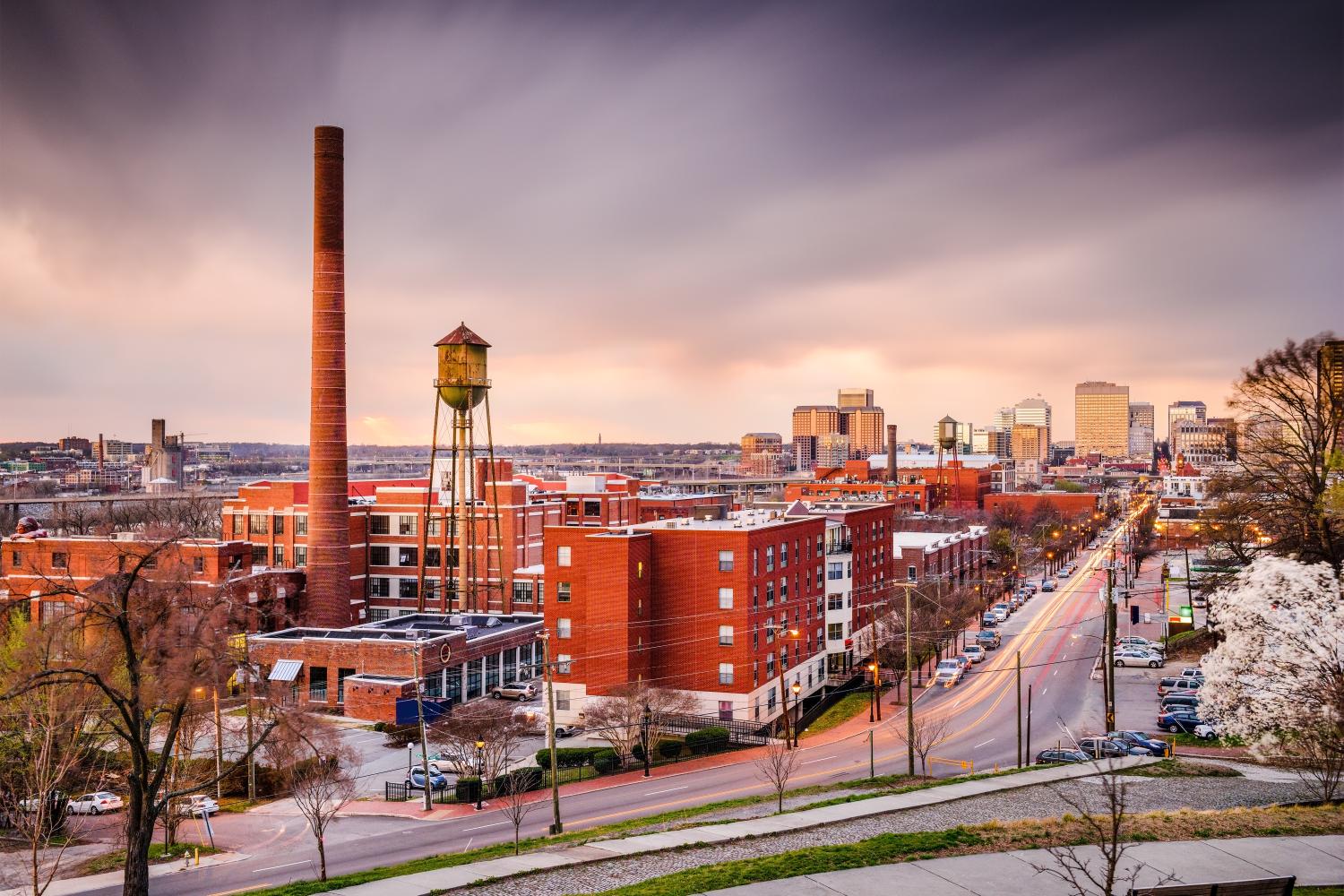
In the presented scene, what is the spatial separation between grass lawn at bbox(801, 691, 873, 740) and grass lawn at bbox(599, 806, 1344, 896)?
31231 millimetres

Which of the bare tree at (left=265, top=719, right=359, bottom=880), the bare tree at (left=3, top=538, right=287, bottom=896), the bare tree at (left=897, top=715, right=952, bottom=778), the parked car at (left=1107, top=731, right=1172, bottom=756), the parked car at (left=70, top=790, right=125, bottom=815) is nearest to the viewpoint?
the bare tree at (left=3, top=538, right=287, bottom=896)

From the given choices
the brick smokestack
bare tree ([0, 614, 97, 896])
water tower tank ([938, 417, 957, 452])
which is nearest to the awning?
the brick smokestack

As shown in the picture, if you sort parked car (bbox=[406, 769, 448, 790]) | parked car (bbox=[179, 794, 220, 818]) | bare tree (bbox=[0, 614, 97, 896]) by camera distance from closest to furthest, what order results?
bare tree (bbox=[0, 614, 97, 896]) → parked car (bbox=[179, 794, 220, 818]) → parked car (bbox=[406, 769, 448, 790])

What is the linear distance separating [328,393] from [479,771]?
118 feet

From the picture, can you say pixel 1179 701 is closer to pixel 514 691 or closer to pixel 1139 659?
pixel 1139 659

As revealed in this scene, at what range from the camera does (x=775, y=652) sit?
57125 mm

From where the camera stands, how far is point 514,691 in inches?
2399

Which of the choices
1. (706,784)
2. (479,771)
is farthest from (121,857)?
(706,784)

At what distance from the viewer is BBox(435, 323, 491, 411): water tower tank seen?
242 feet

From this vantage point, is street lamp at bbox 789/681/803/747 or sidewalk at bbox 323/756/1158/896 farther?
street lamp at bbox 789/681/803/747

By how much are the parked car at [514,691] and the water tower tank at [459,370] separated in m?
22.5

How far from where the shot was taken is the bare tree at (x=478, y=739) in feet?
139

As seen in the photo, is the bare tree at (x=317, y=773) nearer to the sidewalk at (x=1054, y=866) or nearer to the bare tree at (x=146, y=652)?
the bare tree at (x=146, y=652)

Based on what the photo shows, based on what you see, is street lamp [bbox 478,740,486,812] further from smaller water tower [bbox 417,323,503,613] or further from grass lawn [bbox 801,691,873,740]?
smaller water tower [bbox 417,323,503,613]
